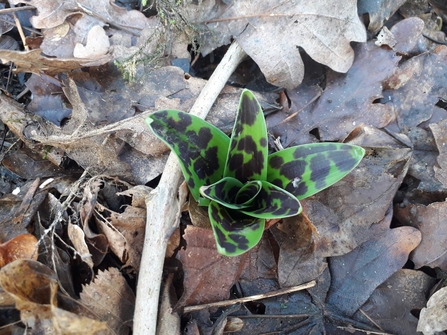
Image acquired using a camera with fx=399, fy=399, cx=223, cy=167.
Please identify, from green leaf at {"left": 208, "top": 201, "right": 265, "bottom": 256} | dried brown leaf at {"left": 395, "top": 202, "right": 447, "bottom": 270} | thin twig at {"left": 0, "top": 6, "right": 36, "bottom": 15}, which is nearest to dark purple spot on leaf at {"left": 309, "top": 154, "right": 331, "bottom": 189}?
green leaf at {"left": 208, "top": 201, "right": 265, "bottom": 256}

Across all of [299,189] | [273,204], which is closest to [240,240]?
[273,204]

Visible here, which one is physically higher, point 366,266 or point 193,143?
point 193,143

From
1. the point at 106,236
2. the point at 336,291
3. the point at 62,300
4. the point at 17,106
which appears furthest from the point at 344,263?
the point at 17,106

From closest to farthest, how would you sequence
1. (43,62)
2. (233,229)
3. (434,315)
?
1. (233,229)
2. (434,315)
3. (43,62)

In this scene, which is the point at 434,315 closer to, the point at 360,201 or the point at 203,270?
the point at 360,201

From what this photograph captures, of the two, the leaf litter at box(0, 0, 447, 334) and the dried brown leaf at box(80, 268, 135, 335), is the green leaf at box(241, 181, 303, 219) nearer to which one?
the leaf litter at box(0, 0, 447, 334)

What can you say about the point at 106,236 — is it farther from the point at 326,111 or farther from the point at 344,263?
the point at 326,111
